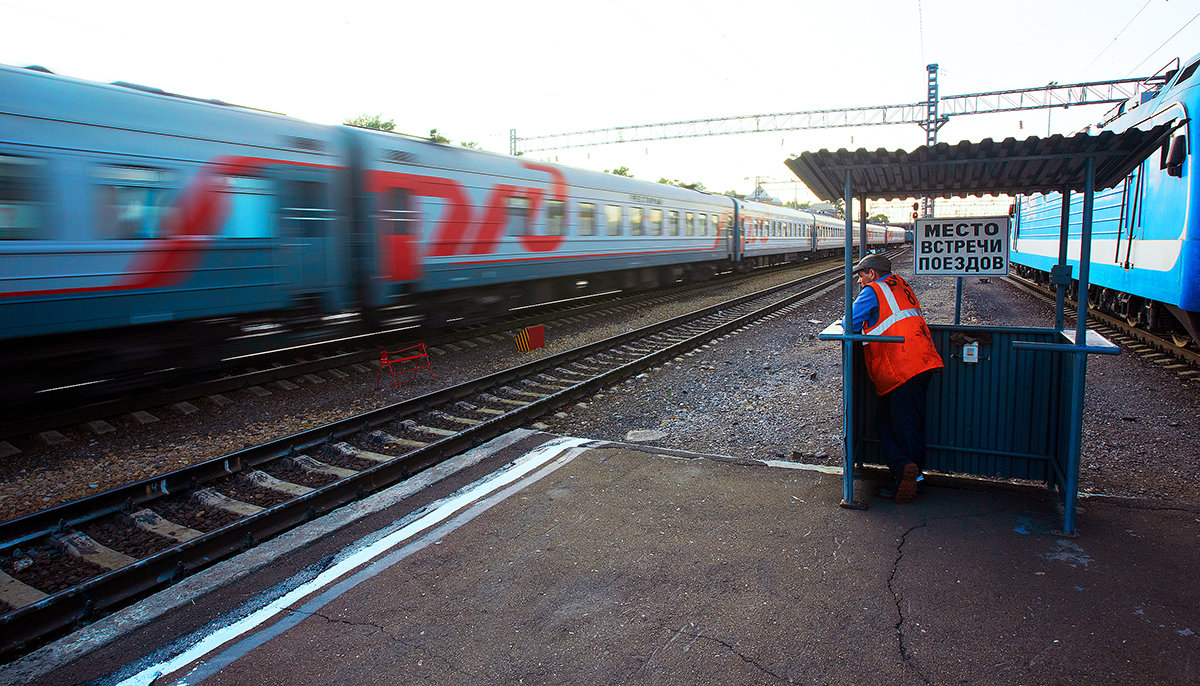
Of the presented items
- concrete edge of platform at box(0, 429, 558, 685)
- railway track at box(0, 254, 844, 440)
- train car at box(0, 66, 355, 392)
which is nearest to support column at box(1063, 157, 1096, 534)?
concrete edge of platform at box(0, 429, 558, 685)

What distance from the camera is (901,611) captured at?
10.1ft

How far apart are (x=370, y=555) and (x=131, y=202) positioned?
5431mm

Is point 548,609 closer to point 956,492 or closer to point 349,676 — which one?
point 349,676

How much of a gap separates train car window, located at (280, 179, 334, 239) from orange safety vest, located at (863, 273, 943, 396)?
7223 mm

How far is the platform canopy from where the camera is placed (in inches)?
156

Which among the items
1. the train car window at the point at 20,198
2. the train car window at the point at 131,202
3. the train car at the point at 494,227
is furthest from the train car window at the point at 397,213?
the train car window at the point at 20,198

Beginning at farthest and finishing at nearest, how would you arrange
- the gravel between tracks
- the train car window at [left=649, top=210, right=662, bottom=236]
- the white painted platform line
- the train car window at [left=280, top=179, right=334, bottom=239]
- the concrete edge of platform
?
the train car window at [left=649, top=210, right=662, bottom=236], the train car window at [left=280, top=179, right=334, bottom=239], the gravel between tracks, the concrete edge of platform, the white painted platform line

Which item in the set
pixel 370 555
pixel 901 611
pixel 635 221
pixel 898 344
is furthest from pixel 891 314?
pixel 635 221

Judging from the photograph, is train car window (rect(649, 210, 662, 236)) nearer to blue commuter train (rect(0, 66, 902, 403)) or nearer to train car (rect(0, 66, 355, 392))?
blue commuter train (rect(0, 66, 902, 403))

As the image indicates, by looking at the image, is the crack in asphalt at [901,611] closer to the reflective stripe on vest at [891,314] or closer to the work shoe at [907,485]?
the work shoe at [907,485]

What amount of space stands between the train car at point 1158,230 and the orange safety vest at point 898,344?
4888mm

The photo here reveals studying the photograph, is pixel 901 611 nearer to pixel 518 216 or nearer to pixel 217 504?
pixel 217 504

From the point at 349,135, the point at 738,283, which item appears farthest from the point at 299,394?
the point at 738,283

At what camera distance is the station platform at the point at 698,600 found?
9.09 ft
